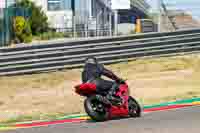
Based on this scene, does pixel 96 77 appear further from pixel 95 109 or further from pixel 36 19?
pixel 36 19

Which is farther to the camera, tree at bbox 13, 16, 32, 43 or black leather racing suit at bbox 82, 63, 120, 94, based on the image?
tree at bbox 13, 16, 32, 43

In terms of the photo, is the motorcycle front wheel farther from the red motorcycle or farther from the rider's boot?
the rider's boot

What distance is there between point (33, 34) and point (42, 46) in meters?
24.2

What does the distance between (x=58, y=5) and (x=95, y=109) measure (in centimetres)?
3659

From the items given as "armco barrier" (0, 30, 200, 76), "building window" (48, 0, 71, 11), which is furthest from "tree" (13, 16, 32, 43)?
"armco barrier" (0, 30, 200, 76)

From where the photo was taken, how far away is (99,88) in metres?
12.3

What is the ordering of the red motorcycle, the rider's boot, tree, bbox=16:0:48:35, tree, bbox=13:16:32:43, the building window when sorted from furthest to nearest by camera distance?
the building window < tree, bbox=16:0:48:35 < tree, bbox=13:16:32:43 < the rider's boot < the red motorcycle

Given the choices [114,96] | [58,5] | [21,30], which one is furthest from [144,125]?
[58,5]

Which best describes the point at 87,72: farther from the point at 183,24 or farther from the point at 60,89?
the point at 183,24

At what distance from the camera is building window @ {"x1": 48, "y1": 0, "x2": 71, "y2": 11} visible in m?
48.3

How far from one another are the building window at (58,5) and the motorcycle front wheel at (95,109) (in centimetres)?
3611

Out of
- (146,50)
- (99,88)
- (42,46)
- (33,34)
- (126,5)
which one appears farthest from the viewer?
(33,34)

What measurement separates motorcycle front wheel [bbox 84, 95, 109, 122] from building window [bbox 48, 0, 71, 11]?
36.1 m

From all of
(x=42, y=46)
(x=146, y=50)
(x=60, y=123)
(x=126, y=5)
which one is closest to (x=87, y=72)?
(x=60, y=123)
